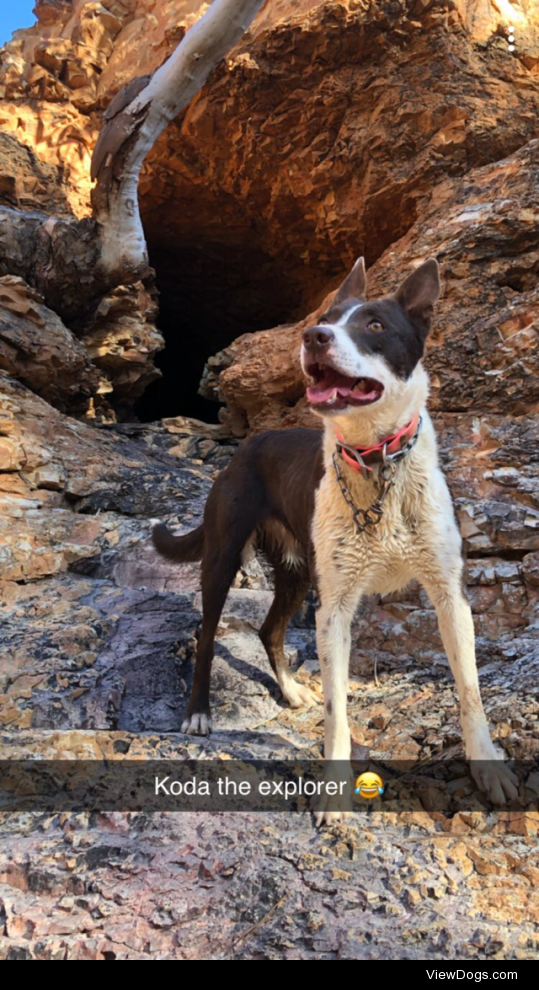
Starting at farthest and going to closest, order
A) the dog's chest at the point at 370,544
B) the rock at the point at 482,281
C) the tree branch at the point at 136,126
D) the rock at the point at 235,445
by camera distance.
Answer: the tree branch at the point at 136,126, the rock at the point at 482,281, the dog's chest at the point at 370,544, the rock at the point at 235,445

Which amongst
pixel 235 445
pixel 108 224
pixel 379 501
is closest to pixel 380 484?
pixel 379 501

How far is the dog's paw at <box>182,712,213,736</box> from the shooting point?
2885 millimetres

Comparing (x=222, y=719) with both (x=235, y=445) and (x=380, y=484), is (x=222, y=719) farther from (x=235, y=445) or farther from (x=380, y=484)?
(x=235, y=445)

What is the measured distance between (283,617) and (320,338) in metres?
1.69

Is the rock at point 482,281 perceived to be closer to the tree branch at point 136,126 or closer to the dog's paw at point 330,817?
the tree branch at point 136,126

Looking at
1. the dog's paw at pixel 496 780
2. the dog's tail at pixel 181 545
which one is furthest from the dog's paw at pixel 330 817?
the dog's tail at pixel 181 545

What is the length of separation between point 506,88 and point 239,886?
7026 mm

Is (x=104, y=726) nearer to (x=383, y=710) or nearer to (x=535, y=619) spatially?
(x=383, y=710)

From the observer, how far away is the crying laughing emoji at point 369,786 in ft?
7.50

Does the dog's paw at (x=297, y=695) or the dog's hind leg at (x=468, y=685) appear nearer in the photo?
the dog's hind leg at (x=468, y=685)

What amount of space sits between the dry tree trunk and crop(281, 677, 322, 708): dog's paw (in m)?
5.02

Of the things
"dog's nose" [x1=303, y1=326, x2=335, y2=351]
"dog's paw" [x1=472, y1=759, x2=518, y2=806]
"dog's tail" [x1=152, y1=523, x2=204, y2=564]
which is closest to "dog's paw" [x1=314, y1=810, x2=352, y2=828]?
"dog's paw" [x1=472, y1=759, x2=518, y2=806]

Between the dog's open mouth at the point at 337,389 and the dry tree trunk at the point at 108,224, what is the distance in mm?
5136
